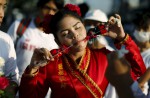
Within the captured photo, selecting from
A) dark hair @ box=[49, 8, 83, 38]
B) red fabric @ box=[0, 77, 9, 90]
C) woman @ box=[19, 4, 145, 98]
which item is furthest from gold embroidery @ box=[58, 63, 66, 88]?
red fabric @ box=[0, 77, 9, 90]

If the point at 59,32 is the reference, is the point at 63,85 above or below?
below

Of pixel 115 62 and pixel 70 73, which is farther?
pixel 70 73

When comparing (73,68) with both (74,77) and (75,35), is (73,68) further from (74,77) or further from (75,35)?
(75,35)

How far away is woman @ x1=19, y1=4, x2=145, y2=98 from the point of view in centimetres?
353

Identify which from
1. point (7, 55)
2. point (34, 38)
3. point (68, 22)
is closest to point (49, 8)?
point (34, 38)

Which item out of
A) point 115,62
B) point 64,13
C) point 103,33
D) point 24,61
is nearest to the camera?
point 115,62

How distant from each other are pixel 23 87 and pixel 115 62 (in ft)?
5.79

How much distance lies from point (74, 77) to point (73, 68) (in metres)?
0.09

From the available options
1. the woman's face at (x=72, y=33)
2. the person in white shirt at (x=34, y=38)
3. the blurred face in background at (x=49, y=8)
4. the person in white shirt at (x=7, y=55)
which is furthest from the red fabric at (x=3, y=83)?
the blurred face in background at (x=49, y=8)

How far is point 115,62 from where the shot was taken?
6.20 feet

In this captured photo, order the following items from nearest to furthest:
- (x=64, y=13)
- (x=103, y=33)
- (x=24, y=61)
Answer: (x=103, y=33)
(x=64, y=13)
(x=24, y=61)


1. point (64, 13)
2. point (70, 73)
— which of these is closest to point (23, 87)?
point (70, 73)

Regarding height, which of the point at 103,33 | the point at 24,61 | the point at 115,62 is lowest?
the point at 24,61

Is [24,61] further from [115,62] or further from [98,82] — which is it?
[115,62]
